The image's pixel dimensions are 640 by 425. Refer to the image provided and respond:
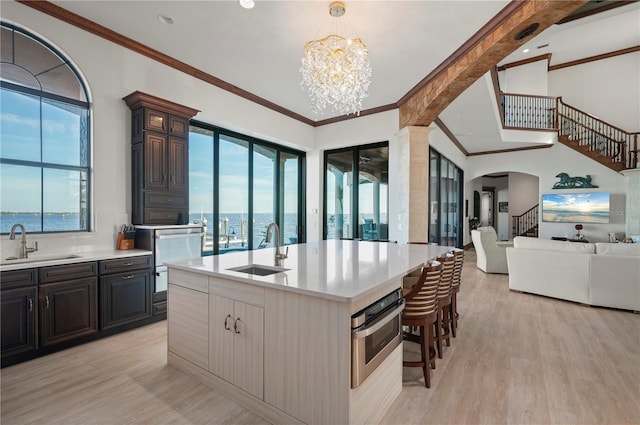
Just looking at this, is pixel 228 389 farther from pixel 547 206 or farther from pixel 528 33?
pixel 547 206

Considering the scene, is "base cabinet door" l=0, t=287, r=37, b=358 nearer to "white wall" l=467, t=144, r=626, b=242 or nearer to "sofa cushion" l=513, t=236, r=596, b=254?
"sofa cushion" l=513, t=236, r=596, b=254

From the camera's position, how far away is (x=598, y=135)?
8789 millimetres

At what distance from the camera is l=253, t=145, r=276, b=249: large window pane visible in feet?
19.8

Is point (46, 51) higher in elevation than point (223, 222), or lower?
higher

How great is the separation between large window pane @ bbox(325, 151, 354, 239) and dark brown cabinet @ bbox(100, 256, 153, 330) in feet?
13.9

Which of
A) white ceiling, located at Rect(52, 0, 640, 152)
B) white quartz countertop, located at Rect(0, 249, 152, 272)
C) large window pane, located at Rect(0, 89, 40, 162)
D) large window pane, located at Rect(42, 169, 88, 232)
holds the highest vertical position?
white ceiling, located at Rect(52, 0, 640, 152)

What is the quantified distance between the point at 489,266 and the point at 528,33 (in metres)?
4.89

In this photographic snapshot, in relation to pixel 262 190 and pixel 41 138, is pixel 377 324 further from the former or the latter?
pixel 262 190

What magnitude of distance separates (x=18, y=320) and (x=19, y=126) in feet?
6.17

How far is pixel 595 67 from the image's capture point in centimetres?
896

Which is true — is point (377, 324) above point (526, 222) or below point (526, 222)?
below

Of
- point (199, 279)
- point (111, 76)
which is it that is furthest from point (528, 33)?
point (111, 76)

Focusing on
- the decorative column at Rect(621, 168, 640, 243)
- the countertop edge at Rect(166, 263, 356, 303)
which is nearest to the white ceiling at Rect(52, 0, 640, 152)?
the countertop edge at Rect(166, 263, 356, 303)

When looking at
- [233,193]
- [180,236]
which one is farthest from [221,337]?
[233,193]
